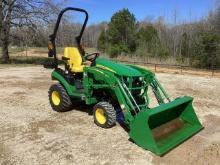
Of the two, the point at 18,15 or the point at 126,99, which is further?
the point at 18,15

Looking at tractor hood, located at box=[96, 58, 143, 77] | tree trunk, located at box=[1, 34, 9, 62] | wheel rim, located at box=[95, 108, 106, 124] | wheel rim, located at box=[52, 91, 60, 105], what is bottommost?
wheel rim, located at box=[95, 108, 106, 124]

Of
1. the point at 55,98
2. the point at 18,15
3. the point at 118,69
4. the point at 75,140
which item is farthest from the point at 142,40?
the point at 75,140

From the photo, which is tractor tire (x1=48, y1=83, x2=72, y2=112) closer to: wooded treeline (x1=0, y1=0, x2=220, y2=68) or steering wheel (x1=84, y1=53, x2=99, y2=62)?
steering wheel (x1=84, y1=53, x2=99, y2=62)

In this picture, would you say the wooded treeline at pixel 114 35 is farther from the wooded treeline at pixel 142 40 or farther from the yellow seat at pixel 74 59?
the yellow seat at pixel 74 59

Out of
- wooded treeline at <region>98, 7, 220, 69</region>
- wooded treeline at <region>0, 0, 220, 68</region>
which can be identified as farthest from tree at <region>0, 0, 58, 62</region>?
wooded treeline at <region>98, 7, 220, 69</region>

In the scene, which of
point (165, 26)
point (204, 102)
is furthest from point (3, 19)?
point (165, 26)

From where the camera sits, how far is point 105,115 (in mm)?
6441

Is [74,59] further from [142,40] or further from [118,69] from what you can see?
[142,40]

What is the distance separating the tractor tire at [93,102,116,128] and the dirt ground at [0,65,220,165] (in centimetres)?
13

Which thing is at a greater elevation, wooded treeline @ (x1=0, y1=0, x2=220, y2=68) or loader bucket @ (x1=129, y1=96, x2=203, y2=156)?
wooded treeline @ (x1=0, y1=0, x2=220, y2=68)

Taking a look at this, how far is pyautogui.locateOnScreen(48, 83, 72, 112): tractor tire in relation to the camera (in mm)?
7543

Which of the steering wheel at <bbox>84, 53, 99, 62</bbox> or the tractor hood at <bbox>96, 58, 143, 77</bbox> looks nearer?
the tractor hood at <bbox>96, 58, 143, 77</bbox>

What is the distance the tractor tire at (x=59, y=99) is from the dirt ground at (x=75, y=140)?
0.14m

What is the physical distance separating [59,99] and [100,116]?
160 cm
